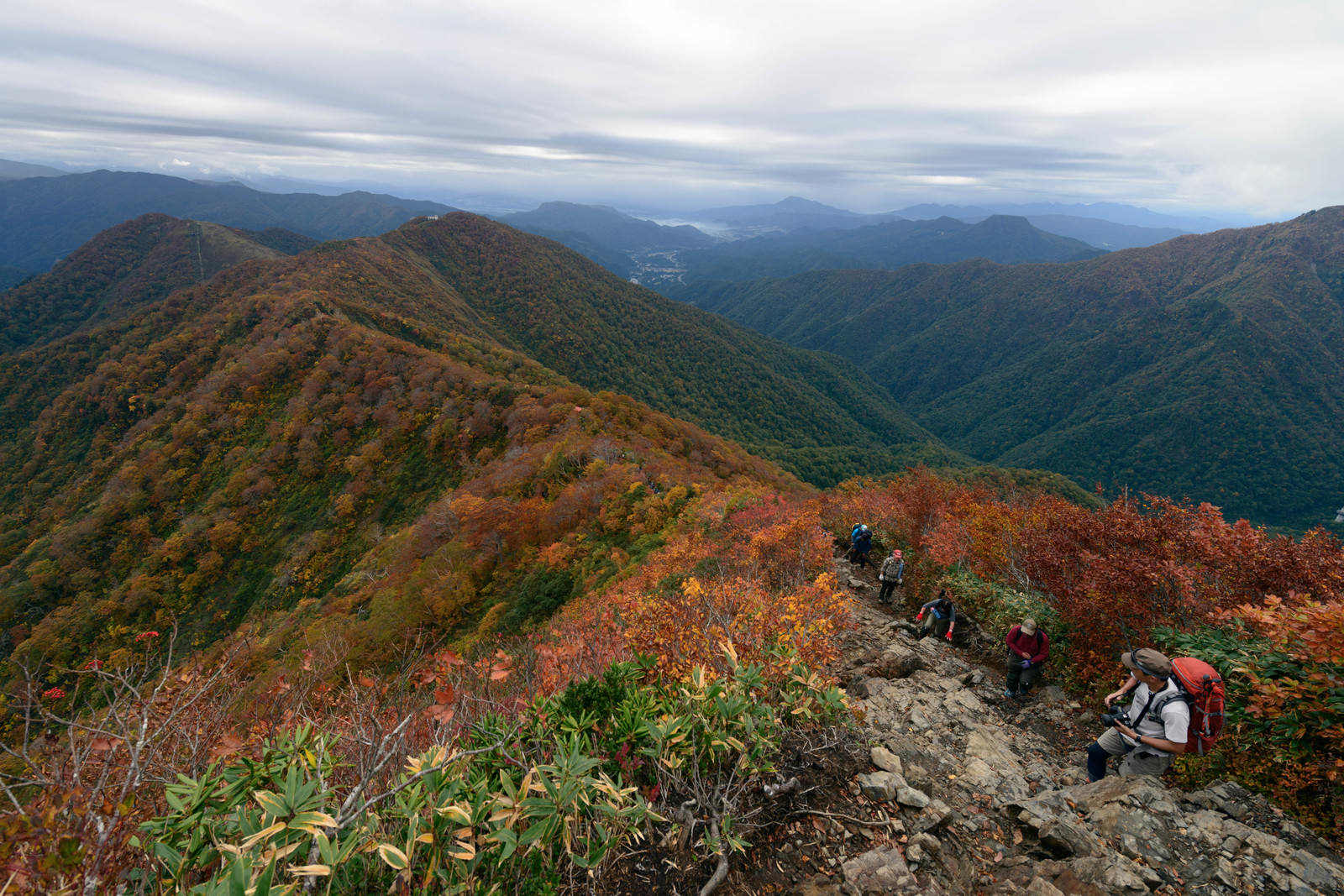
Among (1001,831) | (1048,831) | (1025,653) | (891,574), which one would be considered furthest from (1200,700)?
(891,574)

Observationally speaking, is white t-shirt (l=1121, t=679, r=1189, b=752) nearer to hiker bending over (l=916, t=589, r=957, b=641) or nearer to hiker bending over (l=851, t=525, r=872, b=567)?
hiker bending over (l=916, t=589, r=957, b=641)

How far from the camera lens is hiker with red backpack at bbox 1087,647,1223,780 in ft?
18.7

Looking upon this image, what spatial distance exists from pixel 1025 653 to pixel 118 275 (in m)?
229

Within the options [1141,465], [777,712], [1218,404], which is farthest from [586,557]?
[1218,404]

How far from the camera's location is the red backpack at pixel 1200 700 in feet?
18.6

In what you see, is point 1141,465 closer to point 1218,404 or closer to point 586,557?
point 1218,404

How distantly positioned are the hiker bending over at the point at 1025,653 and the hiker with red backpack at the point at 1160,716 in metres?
1.96

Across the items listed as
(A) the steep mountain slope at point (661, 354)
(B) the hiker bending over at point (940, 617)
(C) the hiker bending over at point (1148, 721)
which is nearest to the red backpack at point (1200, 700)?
(C) the hiker bending over at point (1148, 721)

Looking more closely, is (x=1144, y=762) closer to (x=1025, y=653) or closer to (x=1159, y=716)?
(x=1159, y=716)

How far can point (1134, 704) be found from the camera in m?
6.36

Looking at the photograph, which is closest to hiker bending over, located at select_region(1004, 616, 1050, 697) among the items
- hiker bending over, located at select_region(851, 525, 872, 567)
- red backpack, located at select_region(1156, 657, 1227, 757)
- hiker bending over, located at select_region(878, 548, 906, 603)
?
red backpack, located at select_region(1156, 657, 1227, 757)

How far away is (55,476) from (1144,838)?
95.3m

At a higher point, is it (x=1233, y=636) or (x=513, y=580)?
(x=1233, y=636)

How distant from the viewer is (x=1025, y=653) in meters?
8.74
